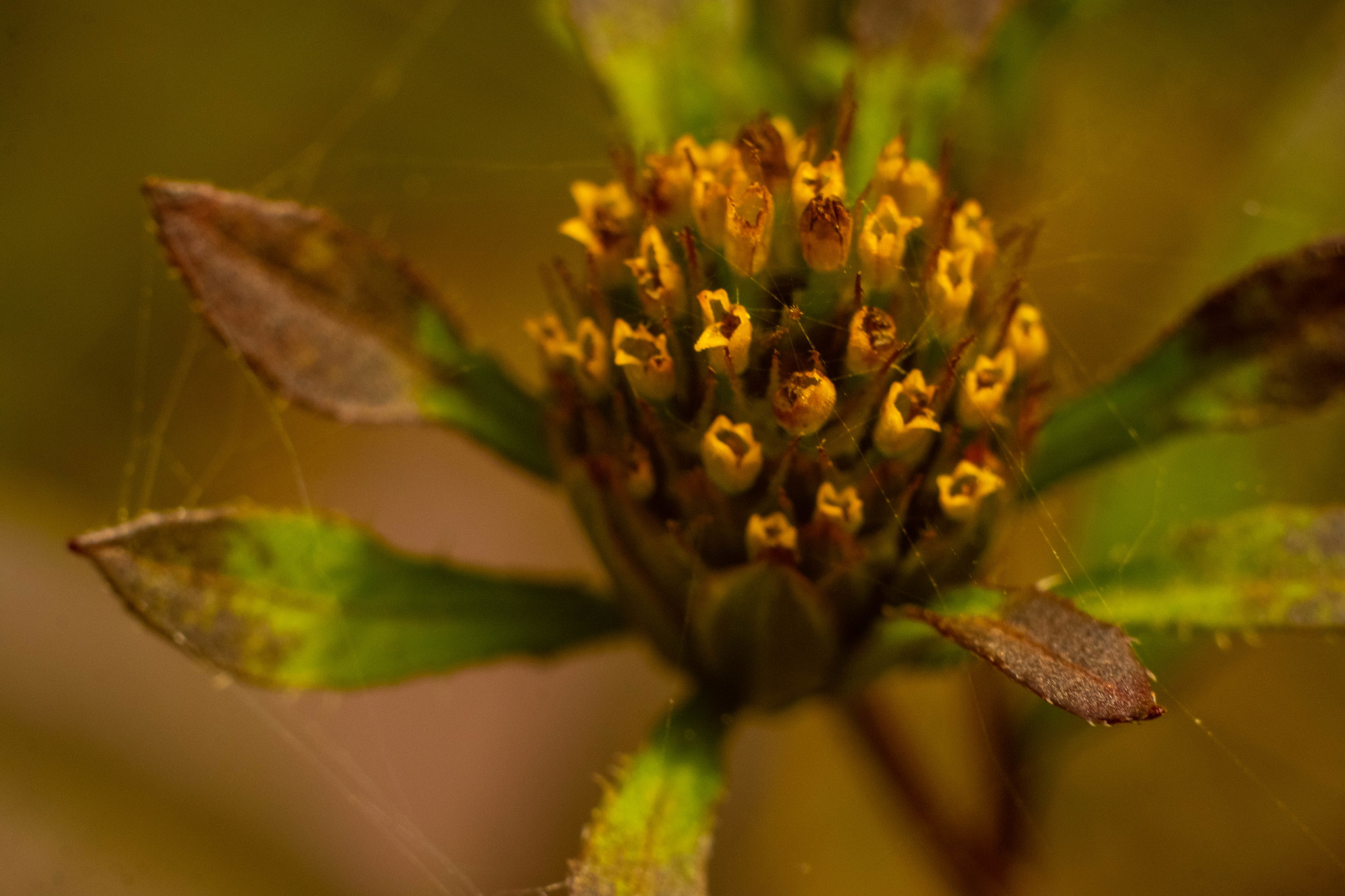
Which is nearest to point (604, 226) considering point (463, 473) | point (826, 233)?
point (826, 233)

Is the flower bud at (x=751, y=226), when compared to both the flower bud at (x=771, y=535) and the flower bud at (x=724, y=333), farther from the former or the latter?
the flower bud at (x=771, y=535)

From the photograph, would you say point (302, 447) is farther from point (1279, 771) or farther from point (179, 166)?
point (1279, 771)

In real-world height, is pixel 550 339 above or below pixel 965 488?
above

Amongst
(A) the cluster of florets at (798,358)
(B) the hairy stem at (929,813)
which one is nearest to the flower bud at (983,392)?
(A) the cluster of florets at (798,358)

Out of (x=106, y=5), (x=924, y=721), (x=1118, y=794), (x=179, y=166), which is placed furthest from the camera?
(x=179, y=166)

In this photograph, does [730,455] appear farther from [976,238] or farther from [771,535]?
[976,238]

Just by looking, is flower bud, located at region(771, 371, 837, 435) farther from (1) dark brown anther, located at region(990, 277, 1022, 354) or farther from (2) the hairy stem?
(2) the hairy stem

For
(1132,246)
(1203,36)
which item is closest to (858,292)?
(1132,246)

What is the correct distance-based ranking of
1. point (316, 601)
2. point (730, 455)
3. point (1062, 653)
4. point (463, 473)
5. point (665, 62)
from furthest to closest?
point (463, 473) < point (665, 62) < point (316, 601) < point (730, 455) < point (1062, 653)
